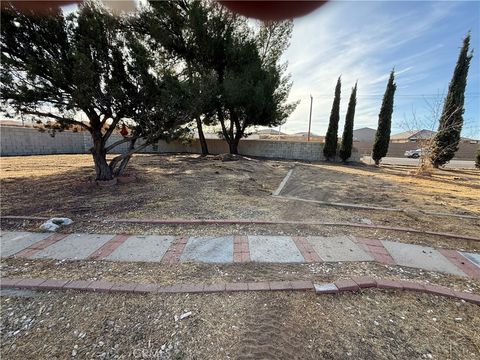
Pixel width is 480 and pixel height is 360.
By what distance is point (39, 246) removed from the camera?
9.04 feet

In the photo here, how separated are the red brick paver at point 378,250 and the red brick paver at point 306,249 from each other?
666 mm

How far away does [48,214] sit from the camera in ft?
12.3

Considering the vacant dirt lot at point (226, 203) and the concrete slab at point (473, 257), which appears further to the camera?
the vacant dirt lot at point (226, 203)

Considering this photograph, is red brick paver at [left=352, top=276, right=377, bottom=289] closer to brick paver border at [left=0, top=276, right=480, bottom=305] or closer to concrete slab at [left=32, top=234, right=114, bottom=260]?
brick paver border at [left=0, top=276, right=480, bottom=305]

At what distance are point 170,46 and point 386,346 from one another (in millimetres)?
11919

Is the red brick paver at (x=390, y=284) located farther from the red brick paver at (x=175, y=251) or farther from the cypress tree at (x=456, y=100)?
the cypress tree at (x=456, y=100)

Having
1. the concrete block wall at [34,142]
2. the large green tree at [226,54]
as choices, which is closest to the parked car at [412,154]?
the large green tree at [226,54]

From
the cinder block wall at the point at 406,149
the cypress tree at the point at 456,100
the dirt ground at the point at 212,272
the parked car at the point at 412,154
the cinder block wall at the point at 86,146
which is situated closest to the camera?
the dirt ground at the point at 212,272

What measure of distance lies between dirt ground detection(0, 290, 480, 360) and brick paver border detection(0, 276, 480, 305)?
6 cm

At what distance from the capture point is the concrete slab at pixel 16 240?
265 centimetres

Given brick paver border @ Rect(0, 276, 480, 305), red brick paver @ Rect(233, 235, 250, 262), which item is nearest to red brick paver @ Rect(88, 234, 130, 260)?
brick paver border @ Rect(0, 276, 480, 305)

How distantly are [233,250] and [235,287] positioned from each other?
693mm

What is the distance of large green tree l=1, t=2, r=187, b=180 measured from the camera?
4.60m

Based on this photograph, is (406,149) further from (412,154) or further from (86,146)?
(86,146)
